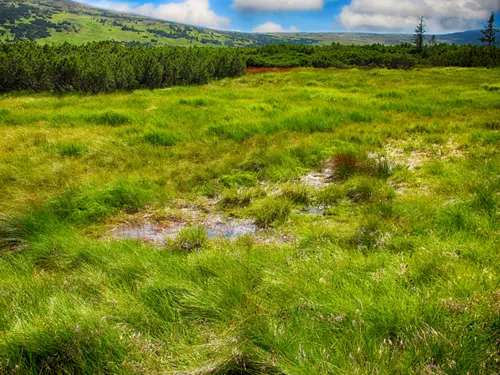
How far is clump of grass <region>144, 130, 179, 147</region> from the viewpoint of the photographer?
9.84m

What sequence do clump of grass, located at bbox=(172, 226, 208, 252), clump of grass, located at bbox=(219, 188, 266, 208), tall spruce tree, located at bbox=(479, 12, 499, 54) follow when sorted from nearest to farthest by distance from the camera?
1. clump of grass, located at bbox=(172, 226, 208, 252)
2. clump of grass, located at bbox=(219, 188, 266, 208)
3. tall spruce tree, located at bbox=(479, 12, 499, 54)

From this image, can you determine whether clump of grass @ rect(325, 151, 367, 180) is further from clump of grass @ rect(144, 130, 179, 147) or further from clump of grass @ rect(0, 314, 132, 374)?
clump of grass @ rect(0, 314, 132, 374)

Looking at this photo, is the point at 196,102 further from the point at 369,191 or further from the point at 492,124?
the point at 492,124

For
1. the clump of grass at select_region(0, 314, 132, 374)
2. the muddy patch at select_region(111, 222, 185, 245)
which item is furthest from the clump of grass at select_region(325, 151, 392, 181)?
the clump of grass at select_region(0, 314, 132, 374)

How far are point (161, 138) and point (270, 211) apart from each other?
5.96m

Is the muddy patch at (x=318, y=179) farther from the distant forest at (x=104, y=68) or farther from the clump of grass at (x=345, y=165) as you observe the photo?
the distant forest at (x=104, y=68)

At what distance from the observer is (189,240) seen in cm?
448

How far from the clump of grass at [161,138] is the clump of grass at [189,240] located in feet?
19.0

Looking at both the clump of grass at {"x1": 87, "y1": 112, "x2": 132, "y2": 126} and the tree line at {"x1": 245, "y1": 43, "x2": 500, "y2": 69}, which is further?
the tree line at {"x1": 245, "y1": 43, "x2": 500, "y2": 69}

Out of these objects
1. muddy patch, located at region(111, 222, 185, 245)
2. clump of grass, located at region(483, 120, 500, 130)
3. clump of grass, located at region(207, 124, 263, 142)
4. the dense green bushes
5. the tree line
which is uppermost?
the tree line

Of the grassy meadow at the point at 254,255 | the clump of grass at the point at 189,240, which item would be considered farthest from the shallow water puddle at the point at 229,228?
the clump of grass at the point at 189,240

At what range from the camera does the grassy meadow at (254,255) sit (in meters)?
2.12

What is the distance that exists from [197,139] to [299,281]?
788cm

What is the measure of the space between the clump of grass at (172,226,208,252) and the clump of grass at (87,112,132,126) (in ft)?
30.9
